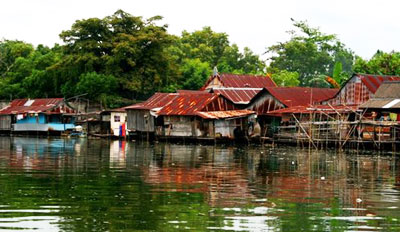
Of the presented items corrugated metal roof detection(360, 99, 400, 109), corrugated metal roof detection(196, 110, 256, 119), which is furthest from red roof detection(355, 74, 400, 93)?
corrugated metal roof detection(196, 110, 256, 119)

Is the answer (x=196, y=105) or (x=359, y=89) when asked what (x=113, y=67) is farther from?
(x=359, y=89)

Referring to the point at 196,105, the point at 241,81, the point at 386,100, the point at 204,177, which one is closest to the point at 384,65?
the point at 241,81

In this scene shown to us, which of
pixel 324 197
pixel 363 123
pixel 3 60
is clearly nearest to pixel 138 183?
pixel 324 197

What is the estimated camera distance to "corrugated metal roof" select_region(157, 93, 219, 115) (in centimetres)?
4728

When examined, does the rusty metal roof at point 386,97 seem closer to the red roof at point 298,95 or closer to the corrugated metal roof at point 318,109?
the corrugated metal roof at point 318,109

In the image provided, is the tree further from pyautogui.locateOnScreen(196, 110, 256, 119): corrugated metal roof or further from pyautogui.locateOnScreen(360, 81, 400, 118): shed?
pyautogui.locateOnScreen(360, 81, 400, 118): shed

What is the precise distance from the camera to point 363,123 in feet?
123

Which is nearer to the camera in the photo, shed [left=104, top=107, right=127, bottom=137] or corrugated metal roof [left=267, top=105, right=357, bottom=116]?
corrugated metal roof [left=267, top=105, right=357, bottom=116]

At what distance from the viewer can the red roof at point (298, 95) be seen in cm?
4638

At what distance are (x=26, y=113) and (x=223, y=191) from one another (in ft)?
146

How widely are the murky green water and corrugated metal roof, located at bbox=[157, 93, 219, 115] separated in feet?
59.1

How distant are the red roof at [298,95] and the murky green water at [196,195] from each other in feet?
56.4

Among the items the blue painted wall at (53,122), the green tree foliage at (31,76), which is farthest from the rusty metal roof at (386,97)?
the green tree foliage at (31,76)

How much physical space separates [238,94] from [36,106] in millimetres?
18127
